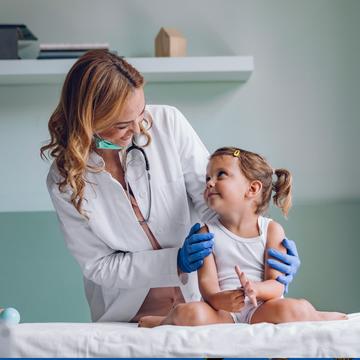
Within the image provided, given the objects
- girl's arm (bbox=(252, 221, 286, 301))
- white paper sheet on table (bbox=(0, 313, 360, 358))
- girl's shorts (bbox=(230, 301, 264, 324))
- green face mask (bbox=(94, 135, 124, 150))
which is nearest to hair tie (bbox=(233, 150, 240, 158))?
girl's arm (bbox=(252, 221, 286, 301))

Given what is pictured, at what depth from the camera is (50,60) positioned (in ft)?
10.6

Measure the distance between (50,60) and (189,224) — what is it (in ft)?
3.99

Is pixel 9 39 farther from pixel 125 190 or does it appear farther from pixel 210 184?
pixel 210 184

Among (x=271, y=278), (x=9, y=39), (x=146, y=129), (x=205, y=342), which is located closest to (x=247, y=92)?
(x=9, y=39)

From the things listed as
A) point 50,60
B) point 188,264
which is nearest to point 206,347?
point 188,264

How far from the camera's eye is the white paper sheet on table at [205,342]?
1577 millimetres

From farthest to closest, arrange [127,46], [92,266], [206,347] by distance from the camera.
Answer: [127,46]
[92,266]
[206,347]

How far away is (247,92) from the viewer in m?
3.44

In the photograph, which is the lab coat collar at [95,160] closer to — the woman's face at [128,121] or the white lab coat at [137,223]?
the white lab coat at [137,223]

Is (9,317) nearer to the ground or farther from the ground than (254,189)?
nearer to the ground

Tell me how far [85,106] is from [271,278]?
26.7 inches

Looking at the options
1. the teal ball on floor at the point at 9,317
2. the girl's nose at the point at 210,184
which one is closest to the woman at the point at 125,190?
the girl's nose at the point at 210,184

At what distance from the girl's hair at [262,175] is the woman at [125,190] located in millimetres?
147

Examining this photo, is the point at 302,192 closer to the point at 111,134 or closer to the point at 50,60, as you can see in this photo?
the point at 50,60
